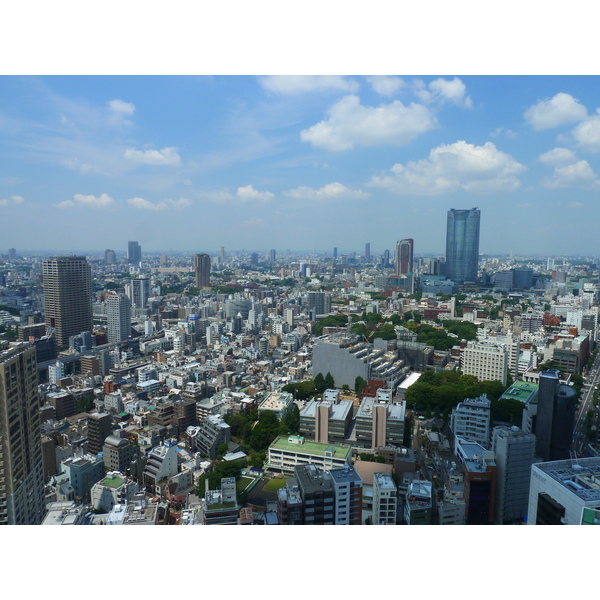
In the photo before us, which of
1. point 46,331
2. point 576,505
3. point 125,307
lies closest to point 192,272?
point 125,307

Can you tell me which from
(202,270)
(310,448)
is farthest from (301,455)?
(202,270)

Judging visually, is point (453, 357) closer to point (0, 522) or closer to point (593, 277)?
point (593, 277)

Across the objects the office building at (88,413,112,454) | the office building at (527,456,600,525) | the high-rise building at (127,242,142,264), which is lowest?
the office building at (88,413,112,454)

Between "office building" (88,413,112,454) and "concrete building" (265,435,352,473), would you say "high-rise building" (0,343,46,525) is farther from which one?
"concrete building" (265,435,352,473)

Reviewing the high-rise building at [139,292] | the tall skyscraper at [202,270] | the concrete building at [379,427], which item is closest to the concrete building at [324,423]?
the concrete building at [379,427]

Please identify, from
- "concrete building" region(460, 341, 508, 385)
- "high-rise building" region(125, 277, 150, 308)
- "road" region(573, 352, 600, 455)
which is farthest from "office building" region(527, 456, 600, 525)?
"high-rise building" region(125, 277, 150, 308)

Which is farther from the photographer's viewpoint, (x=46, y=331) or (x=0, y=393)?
(x=46, y=331)

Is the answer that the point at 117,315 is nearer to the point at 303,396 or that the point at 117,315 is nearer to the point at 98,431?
the point at 98,431

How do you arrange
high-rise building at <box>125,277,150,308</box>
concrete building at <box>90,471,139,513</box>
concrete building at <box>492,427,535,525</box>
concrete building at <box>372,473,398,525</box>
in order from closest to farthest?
concrete building at <box>372,473,398,525</box> < concrete building at <box>492,427,535,525</box> < concrete building at <box>90,471,139,513</box> < high-rise building at <box>125,277,150,308</box>
